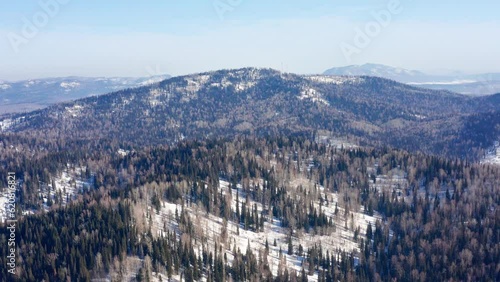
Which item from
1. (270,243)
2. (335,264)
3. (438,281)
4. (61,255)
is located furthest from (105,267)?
(438,281)

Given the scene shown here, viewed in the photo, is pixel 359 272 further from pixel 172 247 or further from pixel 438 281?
pixel 172 247

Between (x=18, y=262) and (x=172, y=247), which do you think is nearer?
(x=18, y=262)

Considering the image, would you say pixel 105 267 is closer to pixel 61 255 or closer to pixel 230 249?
pixel 61 255

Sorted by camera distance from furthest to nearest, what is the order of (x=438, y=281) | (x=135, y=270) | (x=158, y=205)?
1. (x=158, y=205)
2. (x=438, y=281)
3. (x=135, y=270)

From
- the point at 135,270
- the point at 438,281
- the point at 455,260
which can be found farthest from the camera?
the point at 455,260

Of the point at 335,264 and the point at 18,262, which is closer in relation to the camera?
the point at 18,262

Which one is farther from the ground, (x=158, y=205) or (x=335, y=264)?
(x=158, y=205)

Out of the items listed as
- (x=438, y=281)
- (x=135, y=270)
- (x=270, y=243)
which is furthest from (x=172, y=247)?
(x=438, y=281)

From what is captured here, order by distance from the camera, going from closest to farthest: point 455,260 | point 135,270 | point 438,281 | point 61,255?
point 135,270
point 61,255
point 438,281
point 455,260

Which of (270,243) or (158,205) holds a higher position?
(158,205)
